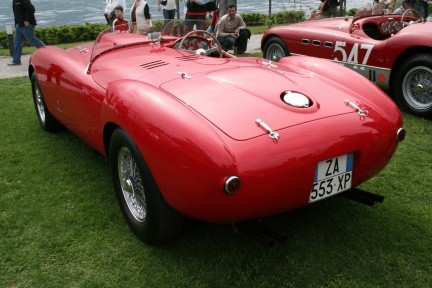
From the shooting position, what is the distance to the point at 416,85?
16.9 ft

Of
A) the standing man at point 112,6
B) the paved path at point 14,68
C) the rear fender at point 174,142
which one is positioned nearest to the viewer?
the rear fender at point 174,142

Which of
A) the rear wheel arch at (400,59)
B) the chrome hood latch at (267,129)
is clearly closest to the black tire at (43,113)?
the chrome hood latch at (267,129)

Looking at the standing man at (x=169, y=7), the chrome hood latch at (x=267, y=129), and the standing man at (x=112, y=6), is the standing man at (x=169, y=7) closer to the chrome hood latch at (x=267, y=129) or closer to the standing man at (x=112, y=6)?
the standing man at (x=112, y=6)

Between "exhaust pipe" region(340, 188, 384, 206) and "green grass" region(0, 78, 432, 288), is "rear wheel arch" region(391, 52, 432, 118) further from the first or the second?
"exhaust pipe" region(340, 188, 384, 206)

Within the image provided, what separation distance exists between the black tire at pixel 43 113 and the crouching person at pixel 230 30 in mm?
4581

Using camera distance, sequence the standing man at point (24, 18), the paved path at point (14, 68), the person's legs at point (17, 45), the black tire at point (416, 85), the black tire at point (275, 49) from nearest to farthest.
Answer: the black tire at point (416, 85), the black tire at point (275, 49), the paved path at point (14, 68), the standing man at point (24, 18), the person's legs at point (17, 45)

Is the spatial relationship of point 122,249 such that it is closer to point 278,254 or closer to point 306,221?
→ point 278,254

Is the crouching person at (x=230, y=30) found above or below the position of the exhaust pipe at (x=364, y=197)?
above

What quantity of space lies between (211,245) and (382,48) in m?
3.70

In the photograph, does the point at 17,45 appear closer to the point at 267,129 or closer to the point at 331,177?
the point at 267,129

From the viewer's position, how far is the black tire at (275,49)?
6910 millimetres

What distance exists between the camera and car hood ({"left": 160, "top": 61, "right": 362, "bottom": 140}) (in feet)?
7.75

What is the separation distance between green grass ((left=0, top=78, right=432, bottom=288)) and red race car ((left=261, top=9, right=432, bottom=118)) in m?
1.66

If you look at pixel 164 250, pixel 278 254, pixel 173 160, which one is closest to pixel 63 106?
pixel 164 250
